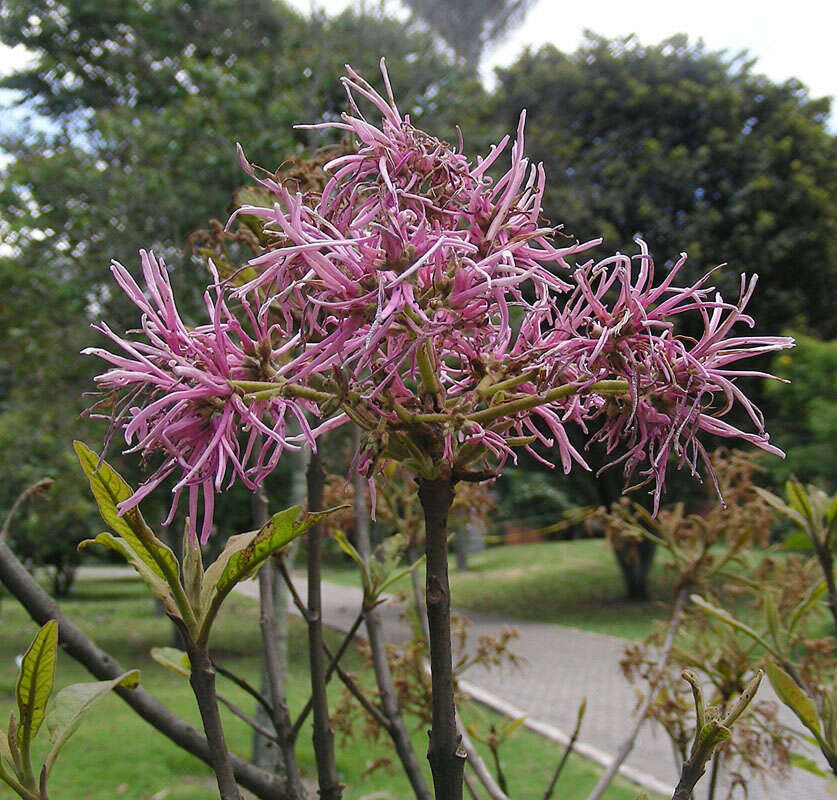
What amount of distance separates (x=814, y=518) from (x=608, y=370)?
3.33 ft

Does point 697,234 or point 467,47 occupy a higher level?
point 467,47

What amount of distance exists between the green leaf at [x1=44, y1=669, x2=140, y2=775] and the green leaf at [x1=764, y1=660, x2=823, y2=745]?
64 cm

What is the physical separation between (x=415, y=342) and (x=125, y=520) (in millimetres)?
312

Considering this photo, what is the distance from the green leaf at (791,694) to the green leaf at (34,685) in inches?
27.6

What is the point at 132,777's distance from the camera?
21.5ft

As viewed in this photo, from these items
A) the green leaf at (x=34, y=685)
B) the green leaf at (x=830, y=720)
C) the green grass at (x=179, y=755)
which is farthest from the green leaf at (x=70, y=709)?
the green grass at (x=179, y=755)

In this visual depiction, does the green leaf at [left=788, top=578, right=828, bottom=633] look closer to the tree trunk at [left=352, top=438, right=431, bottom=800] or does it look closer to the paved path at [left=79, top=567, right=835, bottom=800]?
the tree trunk at [left=352, top=438, right=431, bottom=800]

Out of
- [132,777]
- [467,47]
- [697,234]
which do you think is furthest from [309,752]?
[467,47]

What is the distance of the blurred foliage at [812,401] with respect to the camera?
11.8 meters

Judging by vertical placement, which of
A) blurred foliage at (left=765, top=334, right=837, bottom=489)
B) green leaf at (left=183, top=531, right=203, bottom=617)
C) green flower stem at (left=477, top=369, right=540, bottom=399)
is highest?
blurred foliage at (left=765, top=334, right=837, bottom=489)

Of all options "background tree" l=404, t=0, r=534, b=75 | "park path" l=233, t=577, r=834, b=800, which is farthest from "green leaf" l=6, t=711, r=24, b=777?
"background tree" l=404, t=0, r=534, b=75

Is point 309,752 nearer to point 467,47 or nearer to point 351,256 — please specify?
point 351,256

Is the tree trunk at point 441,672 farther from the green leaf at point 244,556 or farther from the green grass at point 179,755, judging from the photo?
the green grass at point 179,755

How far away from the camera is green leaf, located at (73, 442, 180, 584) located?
704mm
